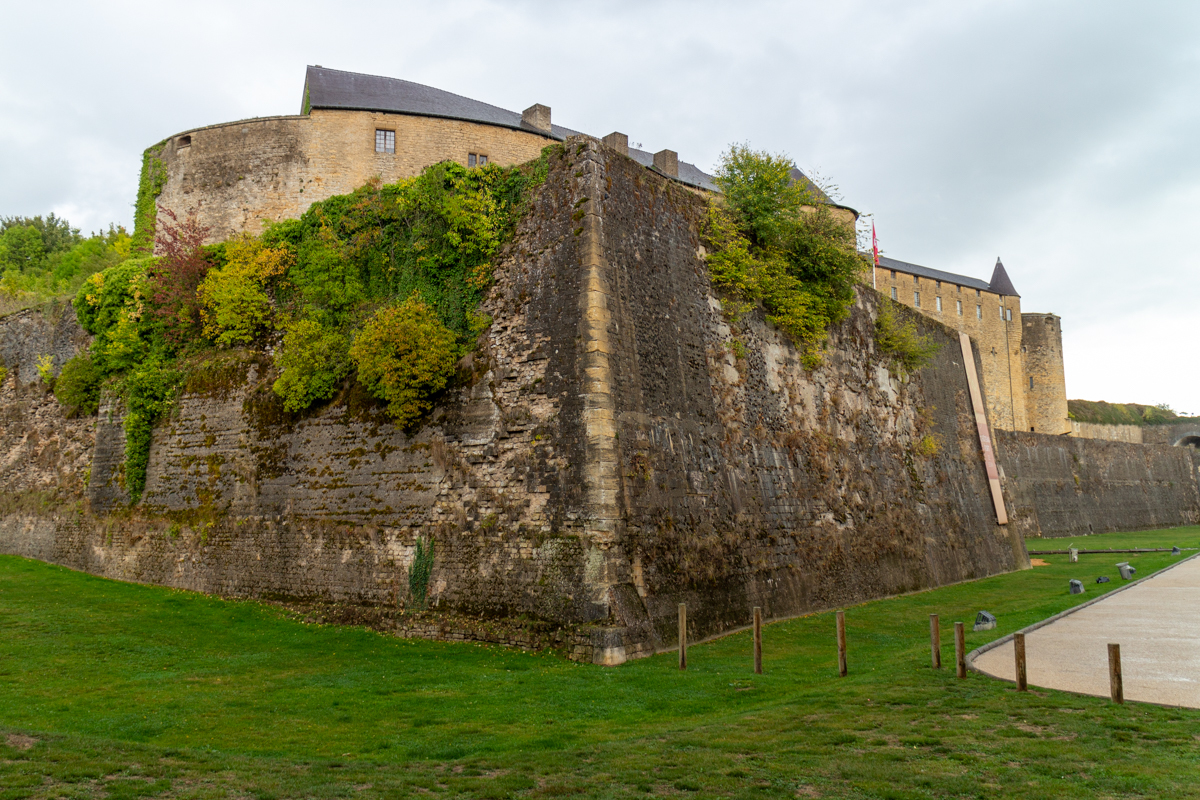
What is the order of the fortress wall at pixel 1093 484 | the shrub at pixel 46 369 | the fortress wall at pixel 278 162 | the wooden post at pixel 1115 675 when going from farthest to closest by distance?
1. the fortress wall at pixel 1093 484
2. the fortress wall at pixel 278 162
3. the shrub at pixel 46 369
4. the wooden post at pixel 1115 675

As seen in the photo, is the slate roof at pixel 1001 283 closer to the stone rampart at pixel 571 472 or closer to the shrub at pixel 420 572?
the stone rampart at pixel 571 472

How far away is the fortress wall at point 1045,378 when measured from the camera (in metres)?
57.0

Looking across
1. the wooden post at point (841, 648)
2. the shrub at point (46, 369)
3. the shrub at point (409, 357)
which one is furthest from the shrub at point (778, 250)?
the shrub at point (46, 369)

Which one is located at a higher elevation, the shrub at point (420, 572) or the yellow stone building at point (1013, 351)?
the yellow stone building at point (1013, 351)

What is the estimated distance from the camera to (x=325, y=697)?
333 inches

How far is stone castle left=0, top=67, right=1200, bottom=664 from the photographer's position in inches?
430

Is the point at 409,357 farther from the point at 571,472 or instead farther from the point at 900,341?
the point at 900,341

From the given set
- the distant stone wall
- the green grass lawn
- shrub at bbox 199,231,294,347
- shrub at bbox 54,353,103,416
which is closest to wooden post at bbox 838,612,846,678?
the green grass lawn

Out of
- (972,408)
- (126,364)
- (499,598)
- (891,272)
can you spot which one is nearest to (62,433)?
(126,364)

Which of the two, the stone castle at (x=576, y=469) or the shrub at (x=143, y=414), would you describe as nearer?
the stone castle at (x=576, y=469)

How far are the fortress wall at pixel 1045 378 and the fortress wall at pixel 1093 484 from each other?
29.6 ft

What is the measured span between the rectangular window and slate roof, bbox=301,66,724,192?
0.69 m

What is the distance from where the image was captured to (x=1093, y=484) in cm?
4038

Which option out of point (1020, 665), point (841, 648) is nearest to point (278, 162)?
point (841, 648)
